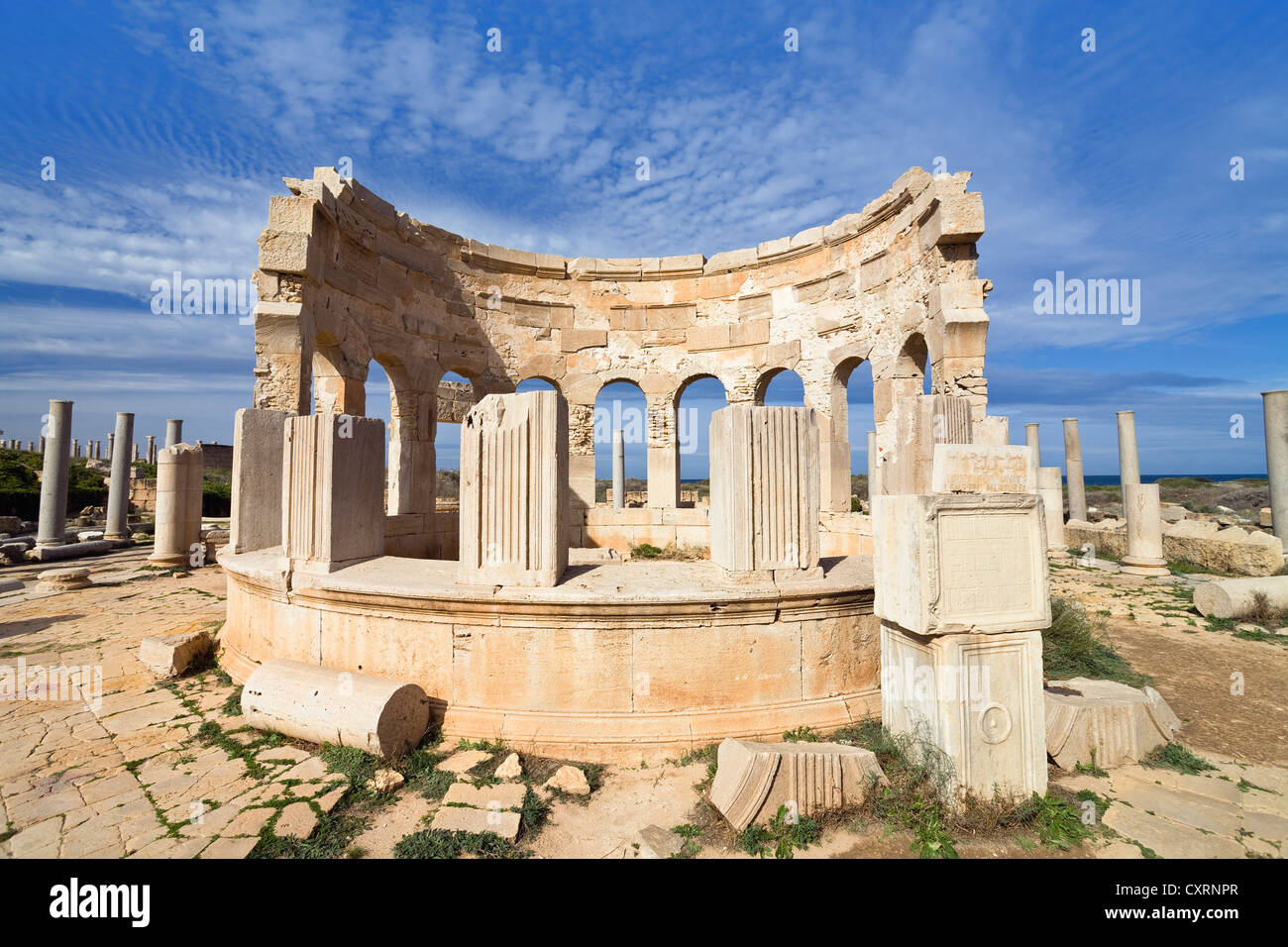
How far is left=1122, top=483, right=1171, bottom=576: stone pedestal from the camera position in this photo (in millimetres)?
12047

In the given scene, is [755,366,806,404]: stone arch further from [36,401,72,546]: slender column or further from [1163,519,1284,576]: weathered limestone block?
[36,401,72,546]: slender column

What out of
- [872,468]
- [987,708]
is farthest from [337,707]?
[872,468]

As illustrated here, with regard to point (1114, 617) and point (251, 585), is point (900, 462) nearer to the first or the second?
point (1114, 617)

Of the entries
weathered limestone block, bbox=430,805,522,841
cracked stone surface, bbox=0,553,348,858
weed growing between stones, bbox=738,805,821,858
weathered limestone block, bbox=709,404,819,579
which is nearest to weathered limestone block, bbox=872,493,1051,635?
weathered limestone block, bbox=709,404,819,579

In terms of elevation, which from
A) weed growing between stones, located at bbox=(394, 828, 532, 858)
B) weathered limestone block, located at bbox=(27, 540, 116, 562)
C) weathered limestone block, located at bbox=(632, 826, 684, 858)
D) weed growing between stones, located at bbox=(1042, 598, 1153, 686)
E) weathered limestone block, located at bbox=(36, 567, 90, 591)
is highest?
weathered limestone block, located at bbox=(27, 540, 116, 562)

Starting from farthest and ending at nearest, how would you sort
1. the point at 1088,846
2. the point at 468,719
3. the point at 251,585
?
the point at 251,585 → the point at 468,719 → the point at 1088,846

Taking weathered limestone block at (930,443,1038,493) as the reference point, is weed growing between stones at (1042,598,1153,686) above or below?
below

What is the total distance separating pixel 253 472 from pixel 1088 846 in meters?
8.32

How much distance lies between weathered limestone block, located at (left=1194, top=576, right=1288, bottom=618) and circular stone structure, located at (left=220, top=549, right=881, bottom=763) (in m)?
7.38

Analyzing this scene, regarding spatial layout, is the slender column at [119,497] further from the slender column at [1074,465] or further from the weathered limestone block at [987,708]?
the slender column at [1074,465]
